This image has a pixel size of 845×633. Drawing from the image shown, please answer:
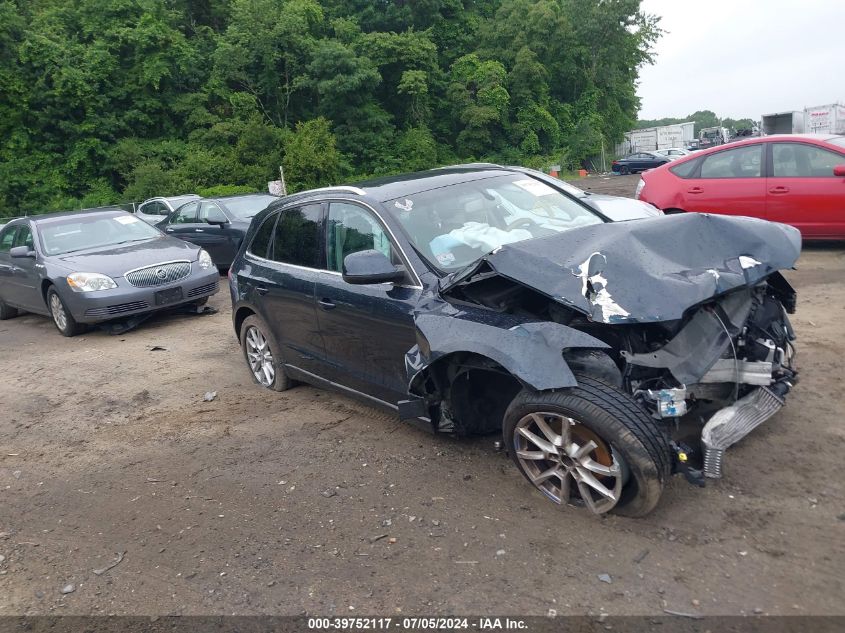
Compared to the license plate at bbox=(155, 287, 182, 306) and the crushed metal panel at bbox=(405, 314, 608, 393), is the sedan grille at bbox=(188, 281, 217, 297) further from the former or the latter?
the crushed metal panel at bbox=(405, 314, 608, 393)

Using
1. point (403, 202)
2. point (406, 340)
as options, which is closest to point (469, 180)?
point (403, 202)

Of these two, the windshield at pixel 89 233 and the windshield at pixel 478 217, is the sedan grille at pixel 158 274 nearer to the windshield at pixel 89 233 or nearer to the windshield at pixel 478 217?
the windshield at pixel 89 233

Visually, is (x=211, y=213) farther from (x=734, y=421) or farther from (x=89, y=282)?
(x=734, y=421)

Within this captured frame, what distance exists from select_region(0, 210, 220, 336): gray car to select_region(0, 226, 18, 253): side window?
0.05ft

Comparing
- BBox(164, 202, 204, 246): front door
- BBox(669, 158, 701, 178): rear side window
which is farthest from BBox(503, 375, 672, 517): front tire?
BBox(164, 202, 204, 246): front door

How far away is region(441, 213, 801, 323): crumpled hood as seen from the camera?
10.9ft

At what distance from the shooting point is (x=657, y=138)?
53594 mm

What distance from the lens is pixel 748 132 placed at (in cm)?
4169

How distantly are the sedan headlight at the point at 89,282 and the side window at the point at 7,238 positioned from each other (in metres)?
2.47

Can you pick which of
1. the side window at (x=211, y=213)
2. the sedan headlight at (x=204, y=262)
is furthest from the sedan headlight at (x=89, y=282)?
the side window at (x=211, y=213)

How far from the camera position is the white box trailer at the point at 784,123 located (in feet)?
90.8

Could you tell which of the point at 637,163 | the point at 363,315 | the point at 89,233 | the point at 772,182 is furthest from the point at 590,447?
the point at 637,163

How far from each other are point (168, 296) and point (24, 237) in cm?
283

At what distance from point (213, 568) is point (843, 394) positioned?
4.00 metres
